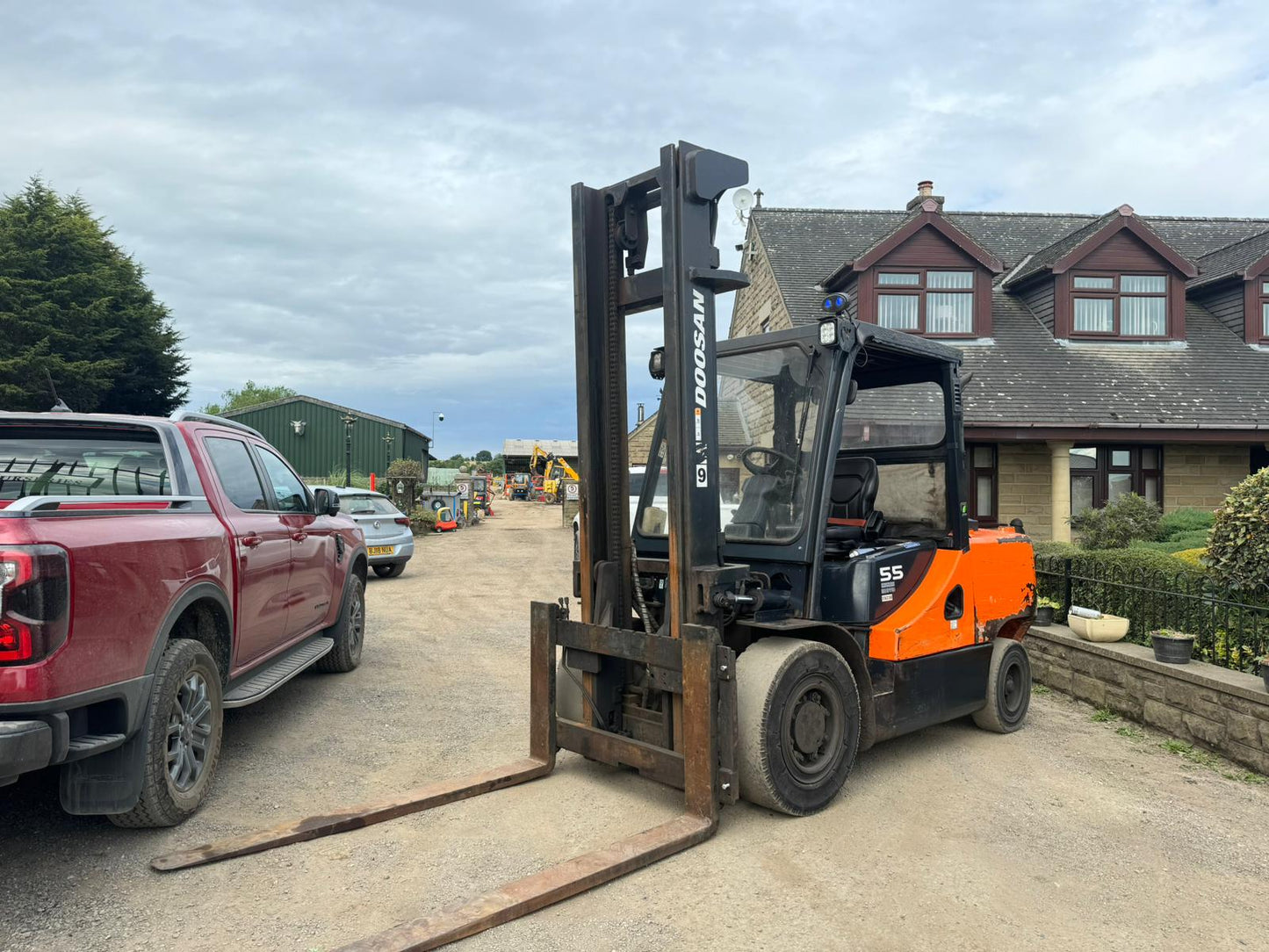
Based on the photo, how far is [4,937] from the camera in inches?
127

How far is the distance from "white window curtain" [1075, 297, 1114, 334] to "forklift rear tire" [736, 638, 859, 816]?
579 inches

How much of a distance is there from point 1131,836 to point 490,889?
3.12 m

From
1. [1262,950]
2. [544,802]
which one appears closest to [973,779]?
[1262,950]

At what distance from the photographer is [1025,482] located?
52.1 ft

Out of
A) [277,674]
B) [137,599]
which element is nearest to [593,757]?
[277,674]

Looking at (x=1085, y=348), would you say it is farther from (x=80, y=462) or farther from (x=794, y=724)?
(x=80, y=462)

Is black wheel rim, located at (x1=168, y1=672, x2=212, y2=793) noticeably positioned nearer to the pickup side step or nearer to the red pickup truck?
the red pickup truck

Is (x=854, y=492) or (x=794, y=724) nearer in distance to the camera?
(x=794, y=724)

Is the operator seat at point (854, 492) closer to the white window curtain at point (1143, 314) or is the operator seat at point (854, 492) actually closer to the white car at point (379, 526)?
the white car at point (379, 526)

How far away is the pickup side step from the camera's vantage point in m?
4.94

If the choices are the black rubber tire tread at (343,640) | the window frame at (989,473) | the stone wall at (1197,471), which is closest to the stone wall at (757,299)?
the window frame at (989,473)

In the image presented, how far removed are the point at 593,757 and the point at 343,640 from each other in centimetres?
373

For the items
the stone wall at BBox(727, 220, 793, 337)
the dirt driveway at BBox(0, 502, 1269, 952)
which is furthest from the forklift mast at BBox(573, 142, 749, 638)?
the stone wall at BBox(727, 220, 793, 337)

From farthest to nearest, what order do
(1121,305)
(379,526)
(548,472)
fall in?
(548,472)
(1121,305)
(379,526)
